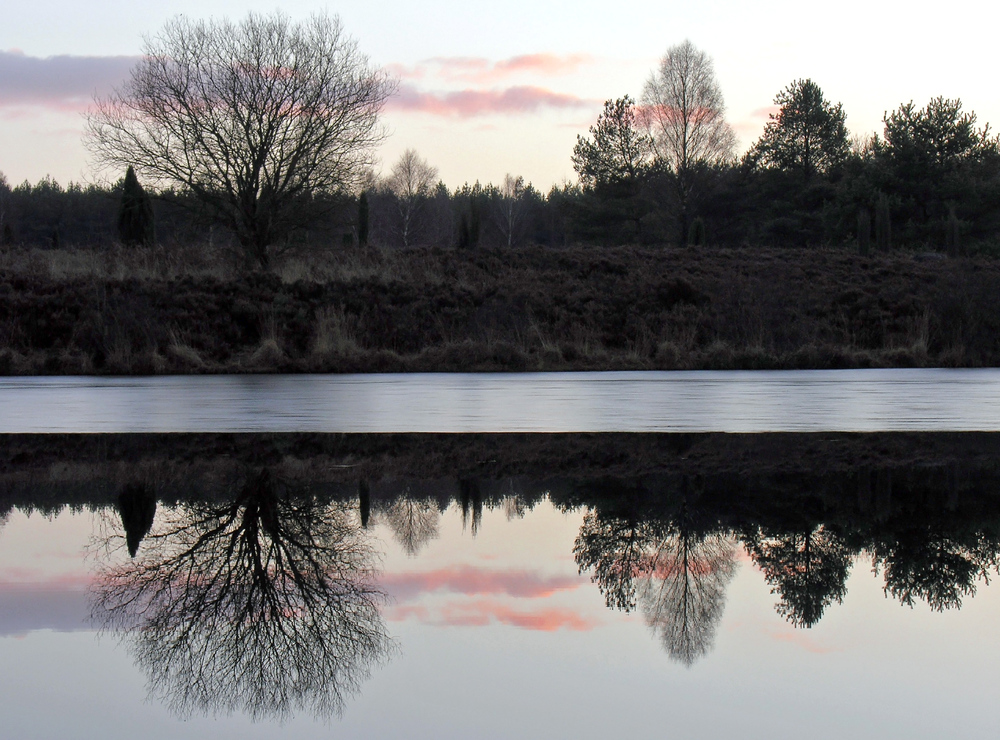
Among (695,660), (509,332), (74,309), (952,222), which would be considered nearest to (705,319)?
(509,332)

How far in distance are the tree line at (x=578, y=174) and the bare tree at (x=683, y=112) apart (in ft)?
0.29

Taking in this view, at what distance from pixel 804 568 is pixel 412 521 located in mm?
2188

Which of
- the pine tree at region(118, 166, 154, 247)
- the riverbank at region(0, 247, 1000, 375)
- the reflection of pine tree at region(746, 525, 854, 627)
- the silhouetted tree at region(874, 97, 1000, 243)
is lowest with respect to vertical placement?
the reflection of pine tree at region(746, 525, 854, 627)

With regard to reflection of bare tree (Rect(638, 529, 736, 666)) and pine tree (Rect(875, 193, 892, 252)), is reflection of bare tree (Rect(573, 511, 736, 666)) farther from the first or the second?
pine tree (Rect(875, 193, 892, 252))

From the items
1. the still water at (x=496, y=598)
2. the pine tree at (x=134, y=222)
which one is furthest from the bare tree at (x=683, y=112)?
the still water at (x=496, y=598)

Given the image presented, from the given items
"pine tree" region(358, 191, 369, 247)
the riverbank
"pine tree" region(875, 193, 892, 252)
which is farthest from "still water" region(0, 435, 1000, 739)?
"pine tree" region(875, 193, 892, 252)

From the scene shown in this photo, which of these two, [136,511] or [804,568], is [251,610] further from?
[804,568]

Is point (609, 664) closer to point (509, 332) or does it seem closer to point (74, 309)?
point (509, 332)

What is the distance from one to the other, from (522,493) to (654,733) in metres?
3.75

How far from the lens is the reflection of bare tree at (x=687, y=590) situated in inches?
141

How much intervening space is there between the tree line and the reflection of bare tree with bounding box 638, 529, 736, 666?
1083 inches

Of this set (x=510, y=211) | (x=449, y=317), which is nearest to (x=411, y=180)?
(x=510, y=211)

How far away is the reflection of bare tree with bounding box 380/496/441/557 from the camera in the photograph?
16.9 ft

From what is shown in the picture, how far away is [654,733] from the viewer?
278 centimetres
